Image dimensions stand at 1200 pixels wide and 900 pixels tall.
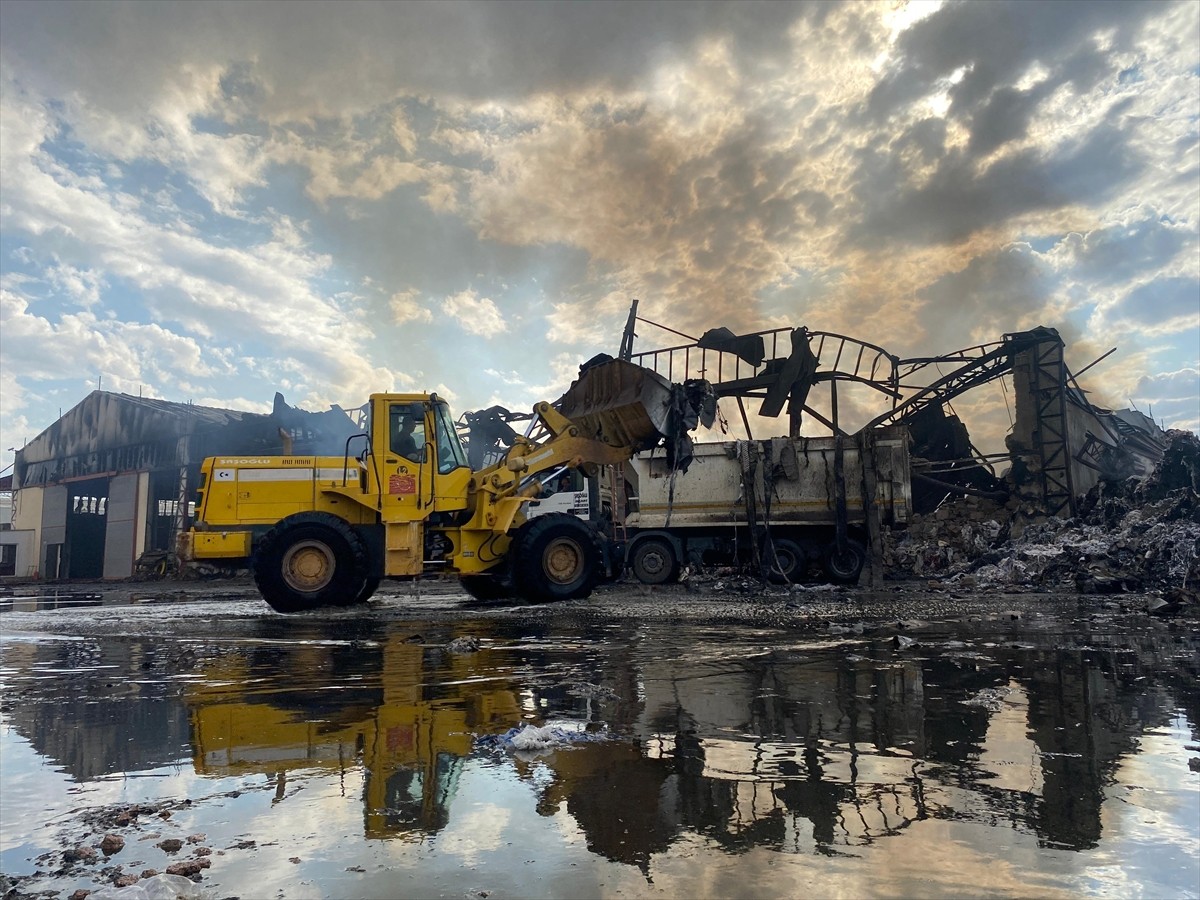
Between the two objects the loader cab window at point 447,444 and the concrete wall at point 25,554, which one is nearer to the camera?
the loader cab window at point 447,444

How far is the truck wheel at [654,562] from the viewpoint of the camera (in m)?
16.6


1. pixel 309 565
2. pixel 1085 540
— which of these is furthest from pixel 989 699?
pixel 1085 540

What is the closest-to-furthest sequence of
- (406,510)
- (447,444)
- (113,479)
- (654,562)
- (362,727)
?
(362,727), (406,510), (447,444), (654,562), (113,479)

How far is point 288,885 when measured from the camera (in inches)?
84.0

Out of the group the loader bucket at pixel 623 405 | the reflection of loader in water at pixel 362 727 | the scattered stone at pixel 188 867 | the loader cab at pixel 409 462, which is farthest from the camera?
the loader bucket at pixel 623 405

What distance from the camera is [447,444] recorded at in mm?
11734

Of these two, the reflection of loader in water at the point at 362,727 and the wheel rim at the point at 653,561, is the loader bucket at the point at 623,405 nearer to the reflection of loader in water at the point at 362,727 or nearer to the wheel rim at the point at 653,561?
the wheel rim at the point at 653,561

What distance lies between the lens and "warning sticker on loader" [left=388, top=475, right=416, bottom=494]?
36.9 feet

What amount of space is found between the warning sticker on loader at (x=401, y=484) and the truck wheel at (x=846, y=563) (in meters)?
8.79

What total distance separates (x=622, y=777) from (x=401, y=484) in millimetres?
8811

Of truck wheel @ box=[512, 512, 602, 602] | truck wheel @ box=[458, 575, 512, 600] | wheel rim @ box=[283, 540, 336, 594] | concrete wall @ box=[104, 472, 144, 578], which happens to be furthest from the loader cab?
concrete wall @ box=[104, 472, 144, 578]

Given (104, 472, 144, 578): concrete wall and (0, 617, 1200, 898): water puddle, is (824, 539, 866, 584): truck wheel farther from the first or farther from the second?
(104, 472, 144, 578): concrete wall

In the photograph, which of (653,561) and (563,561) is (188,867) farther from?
(653,561)

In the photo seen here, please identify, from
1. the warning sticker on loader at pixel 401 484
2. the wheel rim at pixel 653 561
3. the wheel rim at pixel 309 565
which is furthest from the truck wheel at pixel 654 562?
the wheel rim at pixel 309 565
